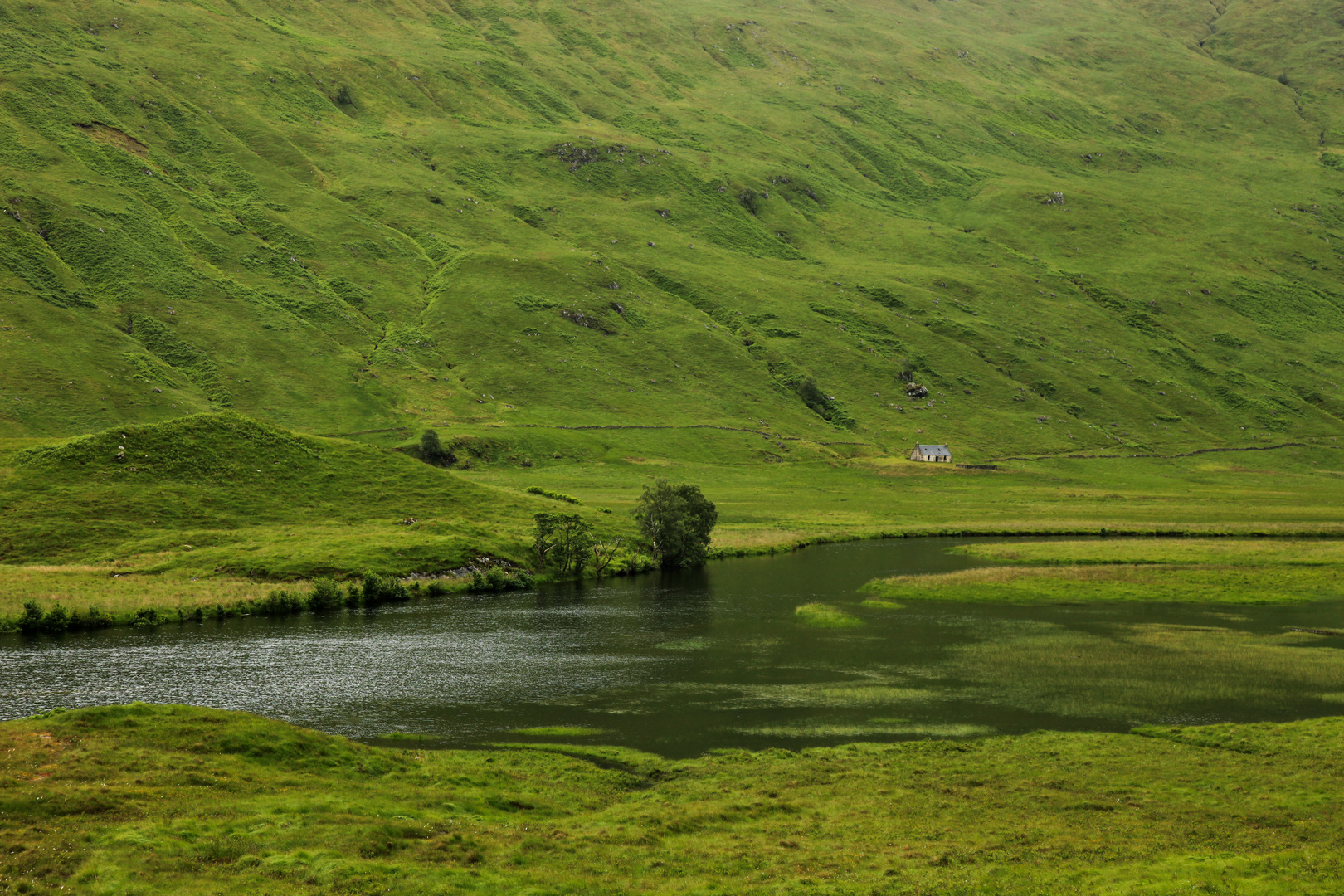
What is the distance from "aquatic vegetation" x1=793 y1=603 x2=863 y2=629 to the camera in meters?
78.4

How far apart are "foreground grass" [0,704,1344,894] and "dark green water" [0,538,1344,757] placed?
5.83 m

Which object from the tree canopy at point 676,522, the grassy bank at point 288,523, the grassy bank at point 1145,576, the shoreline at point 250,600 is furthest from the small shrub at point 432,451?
the grassy bank at point 1145,576

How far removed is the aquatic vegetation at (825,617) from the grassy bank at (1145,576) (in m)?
11.1

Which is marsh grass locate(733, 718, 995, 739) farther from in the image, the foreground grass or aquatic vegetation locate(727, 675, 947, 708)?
aquatic vegetation locate(727, 675, 947, 708)

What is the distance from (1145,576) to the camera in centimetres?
9988

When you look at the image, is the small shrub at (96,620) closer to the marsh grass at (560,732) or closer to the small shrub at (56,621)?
the small shrub at (56,621)

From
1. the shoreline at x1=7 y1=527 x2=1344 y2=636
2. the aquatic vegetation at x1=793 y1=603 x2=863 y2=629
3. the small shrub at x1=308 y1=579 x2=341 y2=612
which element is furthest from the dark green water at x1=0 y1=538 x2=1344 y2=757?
the small shrub at x1=308 y1=579 x2=341 y2=612

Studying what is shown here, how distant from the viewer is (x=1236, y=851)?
31.4 metres

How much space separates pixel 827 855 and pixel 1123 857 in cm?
979

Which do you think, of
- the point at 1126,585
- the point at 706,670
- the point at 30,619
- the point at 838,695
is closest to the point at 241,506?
the point at 30,619

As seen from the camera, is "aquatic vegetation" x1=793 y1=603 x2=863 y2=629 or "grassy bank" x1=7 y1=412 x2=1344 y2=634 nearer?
"aquatic vegetation" x1=793 y1=603 x2=863 y2=629

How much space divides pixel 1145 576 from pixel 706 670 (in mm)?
60808

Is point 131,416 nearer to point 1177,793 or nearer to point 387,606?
point 387,606

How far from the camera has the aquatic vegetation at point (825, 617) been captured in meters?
78.4
